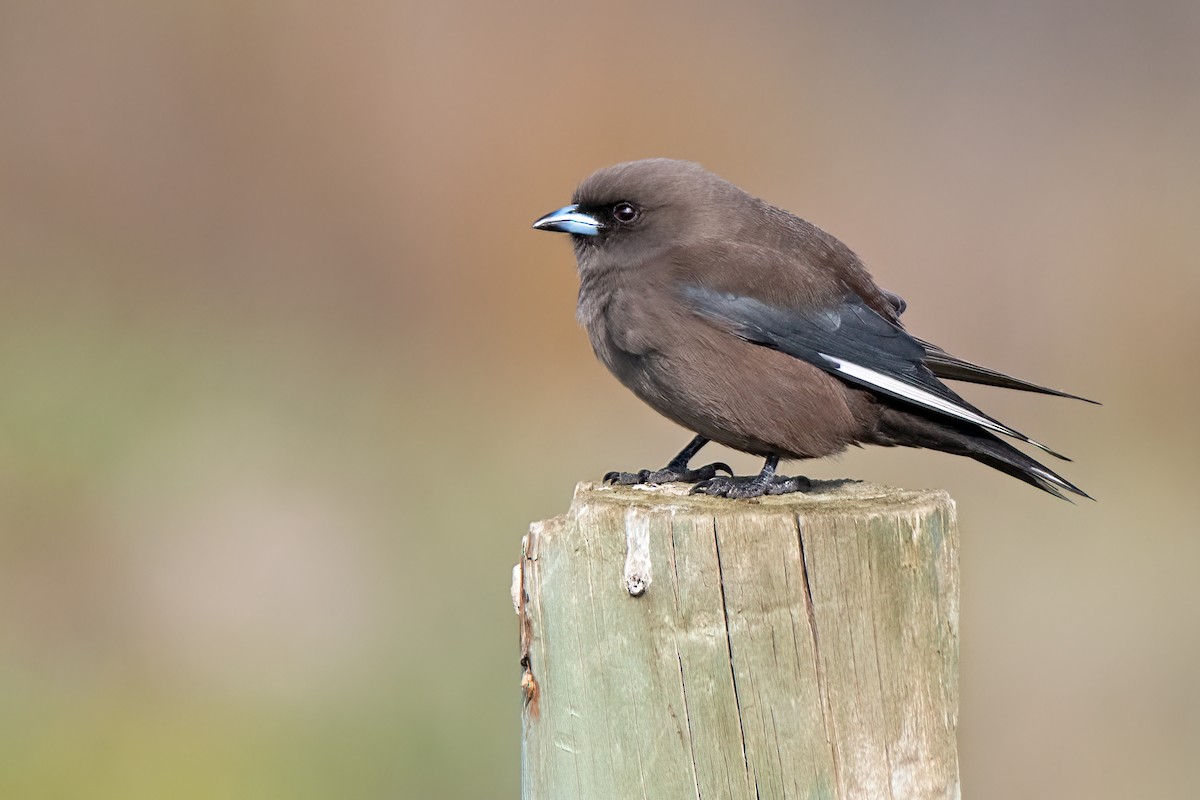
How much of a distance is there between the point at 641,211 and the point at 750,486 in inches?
67.6

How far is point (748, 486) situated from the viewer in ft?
14.7

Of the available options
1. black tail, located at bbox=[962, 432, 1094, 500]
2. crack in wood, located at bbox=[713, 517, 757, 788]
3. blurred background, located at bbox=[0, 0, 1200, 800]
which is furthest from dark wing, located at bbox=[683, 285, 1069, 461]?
blurred background, located at bbox=[0, 0, 1200, 800]

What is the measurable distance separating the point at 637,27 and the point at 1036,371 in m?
4.71

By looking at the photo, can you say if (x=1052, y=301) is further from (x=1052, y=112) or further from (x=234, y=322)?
(x=234, y=322)

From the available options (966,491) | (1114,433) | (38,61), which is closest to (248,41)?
A: (38,61)

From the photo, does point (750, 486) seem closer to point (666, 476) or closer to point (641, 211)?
point (666, 476)

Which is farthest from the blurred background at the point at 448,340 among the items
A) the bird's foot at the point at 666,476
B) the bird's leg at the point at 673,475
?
the bird's foot at the point at 666,476

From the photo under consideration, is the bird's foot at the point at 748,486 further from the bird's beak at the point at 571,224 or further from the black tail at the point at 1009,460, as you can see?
the bird's beak at the point at 571,224

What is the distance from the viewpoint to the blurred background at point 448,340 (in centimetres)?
786

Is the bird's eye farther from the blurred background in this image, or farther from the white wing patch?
the blurred background

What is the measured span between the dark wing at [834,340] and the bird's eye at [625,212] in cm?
66

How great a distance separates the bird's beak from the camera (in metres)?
5.80

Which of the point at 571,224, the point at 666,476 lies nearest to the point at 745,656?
the point at 666,476

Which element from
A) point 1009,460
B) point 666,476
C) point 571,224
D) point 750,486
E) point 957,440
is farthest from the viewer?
point 571,224
